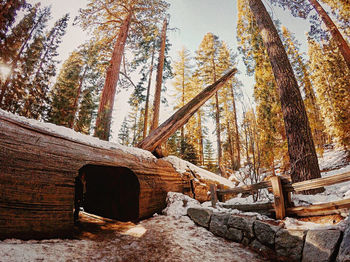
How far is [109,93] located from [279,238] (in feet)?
24.0

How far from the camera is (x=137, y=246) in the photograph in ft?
10.7

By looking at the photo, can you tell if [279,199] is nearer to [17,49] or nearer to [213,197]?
[213,197]

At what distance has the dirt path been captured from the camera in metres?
2.37

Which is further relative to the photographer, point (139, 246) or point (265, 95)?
point (265, 95)

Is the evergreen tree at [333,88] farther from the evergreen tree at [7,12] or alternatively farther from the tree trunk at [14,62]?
the tree trunk at [14,62]

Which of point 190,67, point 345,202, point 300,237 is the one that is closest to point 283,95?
point 345,202

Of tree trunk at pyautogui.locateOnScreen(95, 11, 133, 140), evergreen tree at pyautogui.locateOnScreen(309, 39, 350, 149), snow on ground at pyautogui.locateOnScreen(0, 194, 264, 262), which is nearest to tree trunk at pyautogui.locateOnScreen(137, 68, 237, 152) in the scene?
tree trunk at pyautogui.locateOnScreen(95, 11, 133, 140)

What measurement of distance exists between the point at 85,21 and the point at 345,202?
11102 millimetres

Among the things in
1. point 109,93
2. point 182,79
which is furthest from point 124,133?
point 109,93

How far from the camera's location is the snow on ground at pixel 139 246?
2377 millimetres

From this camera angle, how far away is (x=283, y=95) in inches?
211

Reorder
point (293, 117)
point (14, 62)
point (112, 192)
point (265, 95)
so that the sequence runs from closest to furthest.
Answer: point (293, 117) < point (112, 192) < point (265, 95) < point (14, 62)

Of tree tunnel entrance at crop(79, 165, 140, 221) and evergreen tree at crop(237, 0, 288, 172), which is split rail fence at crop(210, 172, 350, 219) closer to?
tree tunnel entrance at crop(79, 165, 140, 221)

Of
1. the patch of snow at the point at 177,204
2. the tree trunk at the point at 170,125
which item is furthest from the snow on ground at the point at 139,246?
the tree trunk at the point at 170,125
